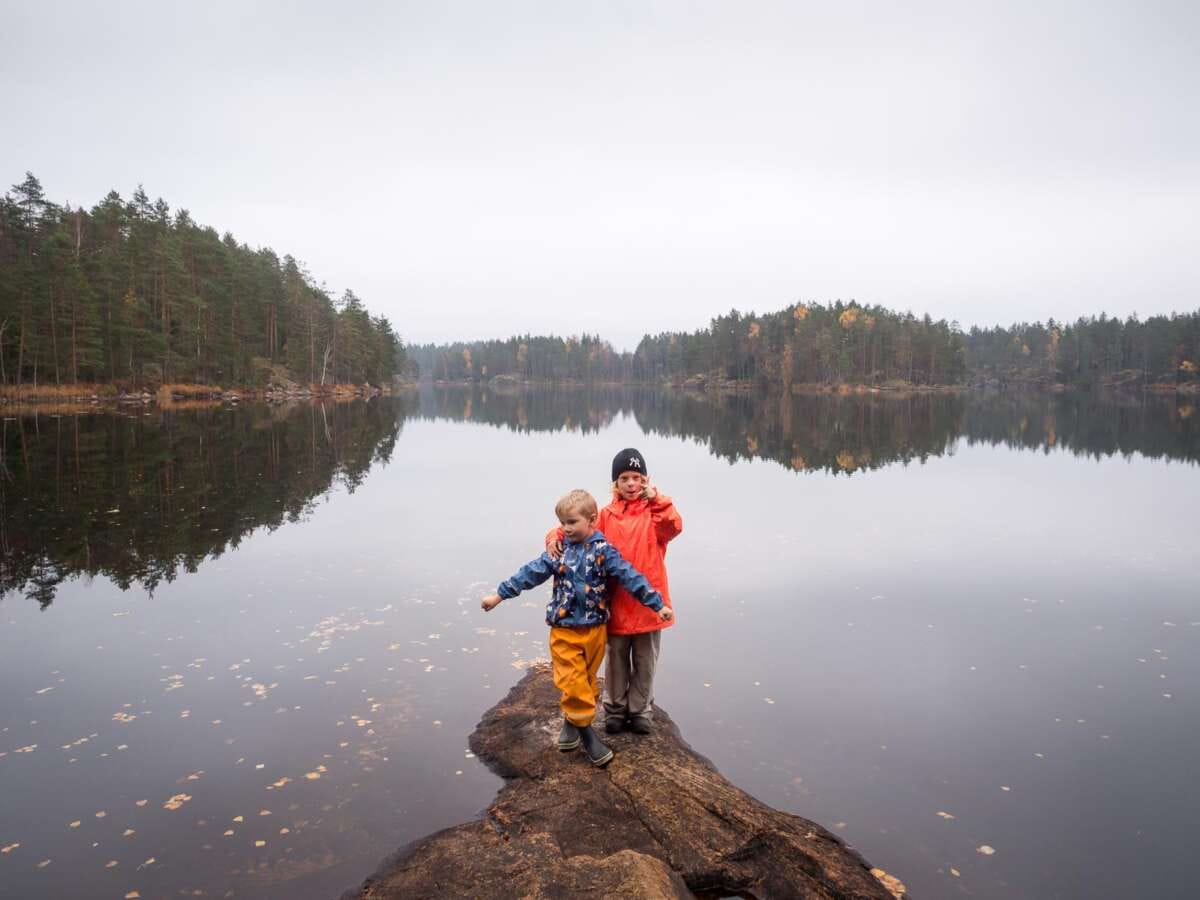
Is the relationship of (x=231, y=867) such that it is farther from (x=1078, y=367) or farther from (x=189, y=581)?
(x=1078, y=367)

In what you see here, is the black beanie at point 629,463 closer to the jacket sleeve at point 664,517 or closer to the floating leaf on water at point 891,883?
the jacket sleeve at point 664,517

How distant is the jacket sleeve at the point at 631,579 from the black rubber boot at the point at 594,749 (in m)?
1.39

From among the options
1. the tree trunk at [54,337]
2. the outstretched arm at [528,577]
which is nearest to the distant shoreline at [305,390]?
the tree trunk at [54,337]

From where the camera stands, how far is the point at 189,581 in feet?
40.7

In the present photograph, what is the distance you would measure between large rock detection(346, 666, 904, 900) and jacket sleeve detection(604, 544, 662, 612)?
1.59 meters

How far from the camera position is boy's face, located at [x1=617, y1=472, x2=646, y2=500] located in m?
6.30

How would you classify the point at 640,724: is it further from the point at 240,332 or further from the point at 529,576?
the point at 240,332

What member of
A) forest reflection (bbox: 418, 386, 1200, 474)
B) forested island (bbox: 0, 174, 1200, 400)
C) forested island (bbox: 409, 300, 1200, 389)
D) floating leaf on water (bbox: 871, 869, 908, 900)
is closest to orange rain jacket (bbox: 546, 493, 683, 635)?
floating leaf on water (bbox: 871, 869, 908, 900)

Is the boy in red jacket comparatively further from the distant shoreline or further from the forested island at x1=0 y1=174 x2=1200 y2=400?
the distant shoreline

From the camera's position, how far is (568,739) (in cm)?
655

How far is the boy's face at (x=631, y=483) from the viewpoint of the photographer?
6304mm

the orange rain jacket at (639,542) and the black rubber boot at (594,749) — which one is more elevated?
the orange rain jacket at (639,542)

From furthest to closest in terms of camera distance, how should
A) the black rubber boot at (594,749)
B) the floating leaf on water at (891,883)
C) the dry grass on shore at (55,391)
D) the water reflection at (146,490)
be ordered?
the dry grass on shore at (55,391) < the water reflection at (146,490) < the black rubber boot at (594,749) < the floating leaf on water at (891,883)

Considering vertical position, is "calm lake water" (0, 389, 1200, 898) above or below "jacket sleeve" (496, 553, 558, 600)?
below
